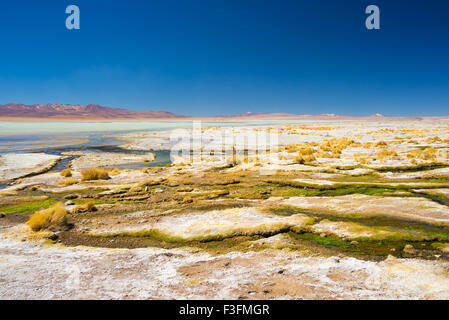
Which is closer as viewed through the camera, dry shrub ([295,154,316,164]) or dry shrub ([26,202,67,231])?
dry shrub ([26,202,67,231])

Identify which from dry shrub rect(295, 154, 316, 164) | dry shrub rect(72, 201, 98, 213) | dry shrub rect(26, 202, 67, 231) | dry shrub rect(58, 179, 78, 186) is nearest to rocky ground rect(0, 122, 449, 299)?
dry shrub rect(72, 201, 98, 213)

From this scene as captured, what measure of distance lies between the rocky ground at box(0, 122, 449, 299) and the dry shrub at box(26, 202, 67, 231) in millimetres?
236

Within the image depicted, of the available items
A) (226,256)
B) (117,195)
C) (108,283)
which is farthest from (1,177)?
(226,256)

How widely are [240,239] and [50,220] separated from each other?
20.0 ft

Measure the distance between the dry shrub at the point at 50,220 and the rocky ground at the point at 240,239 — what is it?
0.78 feet

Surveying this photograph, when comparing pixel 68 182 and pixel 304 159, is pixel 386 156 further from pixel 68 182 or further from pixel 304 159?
pixel 68 182

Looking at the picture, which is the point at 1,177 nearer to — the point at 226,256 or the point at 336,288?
the point at 226,256

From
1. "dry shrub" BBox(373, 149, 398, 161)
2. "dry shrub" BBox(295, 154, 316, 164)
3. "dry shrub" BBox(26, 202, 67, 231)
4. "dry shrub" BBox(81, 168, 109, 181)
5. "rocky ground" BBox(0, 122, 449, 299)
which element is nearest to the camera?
"rocky ground" BBox(0, 122, 449, 299)

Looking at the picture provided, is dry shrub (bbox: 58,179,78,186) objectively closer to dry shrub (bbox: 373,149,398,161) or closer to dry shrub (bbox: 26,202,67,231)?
dry shrub (bbox: 26,202,67,231)

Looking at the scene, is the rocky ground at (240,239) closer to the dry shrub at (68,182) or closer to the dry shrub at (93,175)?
the dry shrub at (68,182)

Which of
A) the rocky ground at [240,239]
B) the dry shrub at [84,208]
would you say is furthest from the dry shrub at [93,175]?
the dry shrub at [84,208]

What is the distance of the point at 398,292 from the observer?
4137mm

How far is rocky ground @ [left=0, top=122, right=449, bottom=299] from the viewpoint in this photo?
14.9 feet

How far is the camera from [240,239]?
6918 mm
